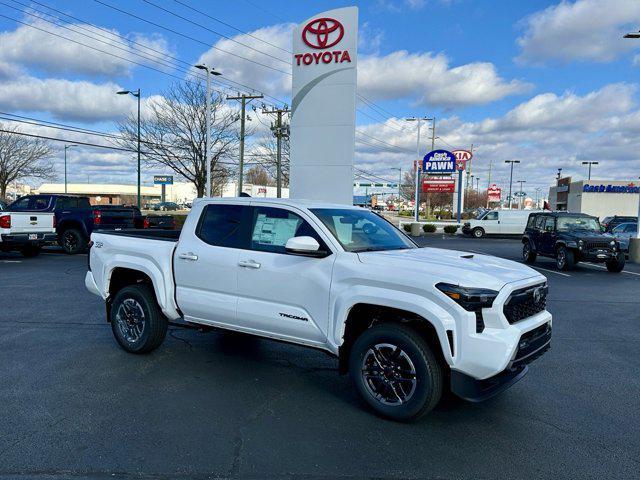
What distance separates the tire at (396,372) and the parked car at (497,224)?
1382 inches

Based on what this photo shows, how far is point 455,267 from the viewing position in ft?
Answer: 13.6

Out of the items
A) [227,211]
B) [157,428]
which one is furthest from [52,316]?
[157,428]

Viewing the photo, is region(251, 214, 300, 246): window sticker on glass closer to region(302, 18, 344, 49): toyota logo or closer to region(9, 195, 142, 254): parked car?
region(302, 18, 344, 49): toyota logo

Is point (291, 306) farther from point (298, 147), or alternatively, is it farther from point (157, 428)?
point (298, 147)

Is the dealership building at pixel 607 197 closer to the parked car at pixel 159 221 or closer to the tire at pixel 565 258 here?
the tire at pixel 565 258

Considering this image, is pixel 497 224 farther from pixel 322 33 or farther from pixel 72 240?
pixel 72 240

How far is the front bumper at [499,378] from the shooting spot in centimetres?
387

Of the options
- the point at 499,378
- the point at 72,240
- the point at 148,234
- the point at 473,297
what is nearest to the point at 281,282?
the point at 473,297

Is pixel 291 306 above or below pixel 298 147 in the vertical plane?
below

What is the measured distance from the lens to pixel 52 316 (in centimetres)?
785

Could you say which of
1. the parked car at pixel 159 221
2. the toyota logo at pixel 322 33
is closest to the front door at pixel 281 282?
the toyota logo at pixel 322 33

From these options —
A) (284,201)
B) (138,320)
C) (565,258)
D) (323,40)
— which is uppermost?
(323,40)

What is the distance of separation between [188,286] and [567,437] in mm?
3738

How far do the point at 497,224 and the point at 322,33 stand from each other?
1008 inches
